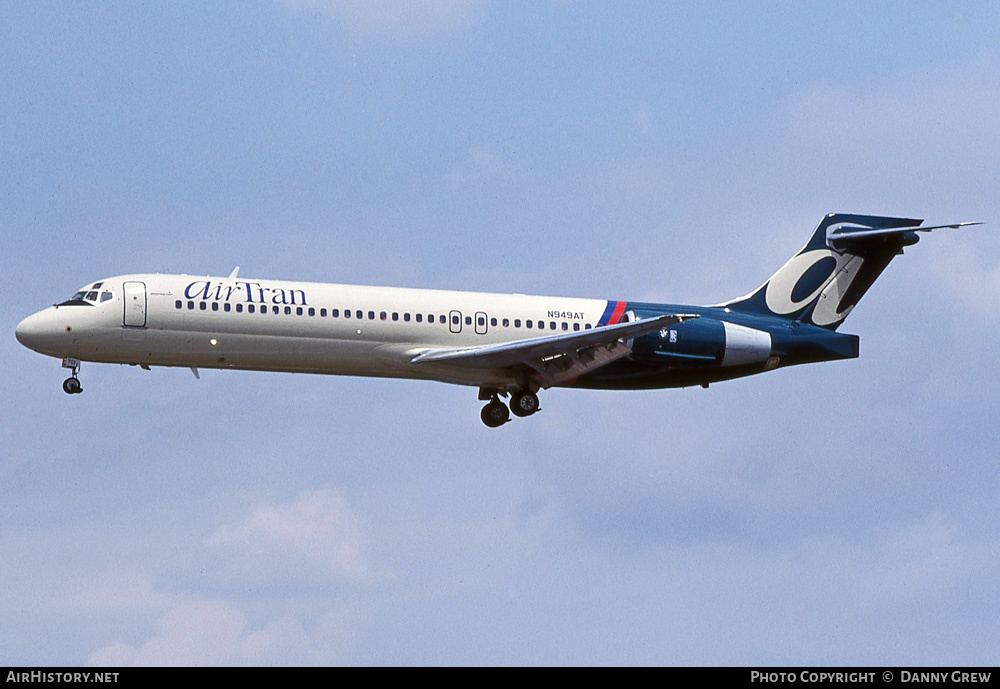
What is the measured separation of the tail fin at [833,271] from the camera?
47.5m

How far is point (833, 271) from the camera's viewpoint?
158 ft

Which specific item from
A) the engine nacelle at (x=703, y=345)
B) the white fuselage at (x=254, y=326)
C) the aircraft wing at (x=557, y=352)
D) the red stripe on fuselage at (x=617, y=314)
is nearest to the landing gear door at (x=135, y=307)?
the white fuselage at (x=254, y=326)

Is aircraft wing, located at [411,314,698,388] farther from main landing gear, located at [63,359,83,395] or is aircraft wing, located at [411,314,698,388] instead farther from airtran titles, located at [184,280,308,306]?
main landing gear, located at [63,359,83,395]

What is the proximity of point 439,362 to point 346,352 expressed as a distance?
247 centimetres

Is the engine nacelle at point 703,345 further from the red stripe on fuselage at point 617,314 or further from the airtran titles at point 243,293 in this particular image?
the airtran titles at point 243,293

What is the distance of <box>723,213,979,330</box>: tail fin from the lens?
47.5 meters

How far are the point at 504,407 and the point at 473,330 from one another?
3351 mm

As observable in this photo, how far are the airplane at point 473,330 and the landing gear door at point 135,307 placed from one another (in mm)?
26

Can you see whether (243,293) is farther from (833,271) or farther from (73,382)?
(833,271)

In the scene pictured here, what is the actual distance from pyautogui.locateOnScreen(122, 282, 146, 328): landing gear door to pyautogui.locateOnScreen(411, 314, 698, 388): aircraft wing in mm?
7093

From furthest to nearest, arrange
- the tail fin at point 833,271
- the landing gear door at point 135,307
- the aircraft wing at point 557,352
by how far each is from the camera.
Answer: the tail fin at point 833,271, the aircraft wing at point 557,352, the landing gear door at point 135,307

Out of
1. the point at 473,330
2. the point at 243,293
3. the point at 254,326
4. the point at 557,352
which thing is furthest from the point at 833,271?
the point at 243,293
